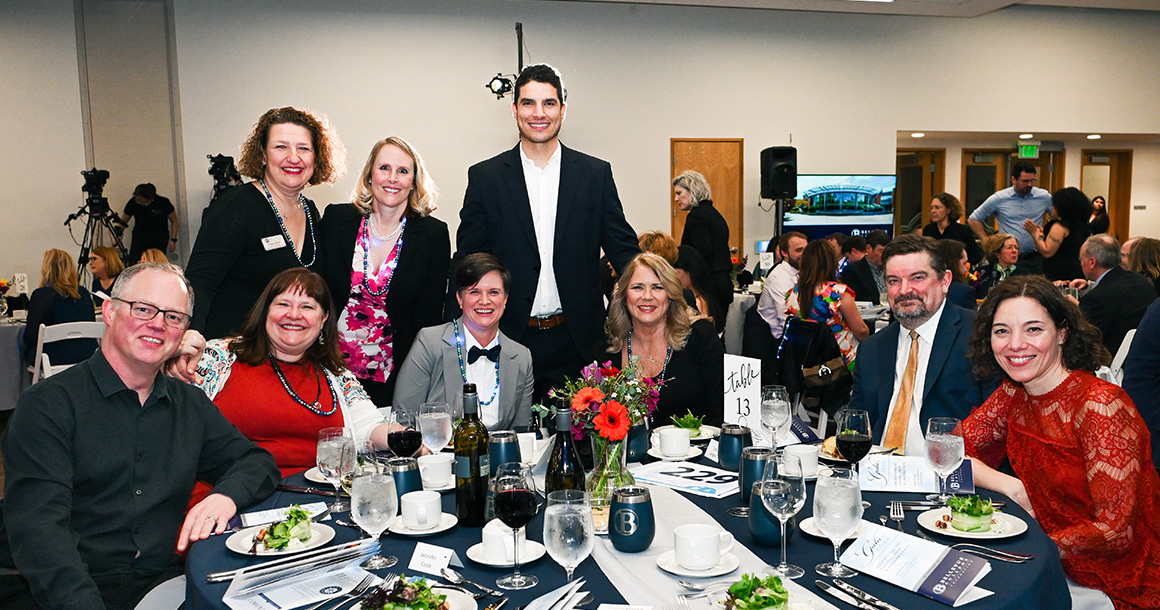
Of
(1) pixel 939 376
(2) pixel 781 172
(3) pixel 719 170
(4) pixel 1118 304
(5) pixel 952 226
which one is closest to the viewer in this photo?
(1) pixel 939 376

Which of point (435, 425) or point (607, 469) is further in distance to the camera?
point (435, 425)

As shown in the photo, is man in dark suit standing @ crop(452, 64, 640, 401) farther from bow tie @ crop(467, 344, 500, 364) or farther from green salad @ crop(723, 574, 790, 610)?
green salad @ crop(723, 574, 790, 610)

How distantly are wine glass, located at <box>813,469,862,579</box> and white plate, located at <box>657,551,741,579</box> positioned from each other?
15 cm

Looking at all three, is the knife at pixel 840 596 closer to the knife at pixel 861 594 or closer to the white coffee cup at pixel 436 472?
the knife at pixel 861 594

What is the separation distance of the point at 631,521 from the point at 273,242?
204 cm

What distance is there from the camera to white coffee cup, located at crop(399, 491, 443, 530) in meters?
1.68

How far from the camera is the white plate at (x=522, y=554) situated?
151 cm

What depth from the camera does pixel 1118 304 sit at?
447 cm

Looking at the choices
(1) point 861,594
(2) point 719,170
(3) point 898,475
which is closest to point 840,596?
(1) point 861,594

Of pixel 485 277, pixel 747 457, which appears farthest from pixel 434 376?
pixel 747 457

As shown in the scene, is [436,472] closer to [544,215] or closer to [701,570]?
[701,570]

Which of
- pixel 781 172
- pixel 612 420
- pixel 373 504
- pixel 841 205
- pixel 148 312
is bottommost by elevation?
pixel 373 504

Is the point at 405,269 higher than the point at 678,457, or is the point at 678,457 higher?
the point at 405,269

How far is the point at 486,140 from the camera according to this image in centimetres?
888
